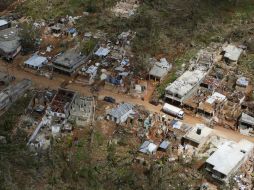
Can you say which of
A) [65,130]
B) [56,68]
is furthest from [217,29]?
[65,130]

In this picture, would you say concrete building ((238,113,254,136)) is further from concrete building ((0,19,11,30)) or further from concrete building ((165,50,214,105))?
concrete building ((0,19,11,30))

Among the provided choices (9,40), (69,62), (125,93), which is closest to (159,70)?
(125,93)

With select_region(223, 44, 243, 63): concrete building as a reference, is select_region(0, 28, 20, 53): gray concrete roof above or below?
above

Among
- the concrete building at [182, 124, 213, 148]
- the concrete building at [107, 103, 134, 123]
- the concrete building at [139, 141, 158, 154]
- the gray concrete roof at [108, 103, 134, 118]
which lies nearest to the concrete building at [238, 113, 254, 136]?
the concrete building at [182, 124, 213, 148]

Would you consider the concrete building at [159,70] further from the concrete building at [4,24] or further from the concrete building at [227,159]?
the concrete building at [4,24]

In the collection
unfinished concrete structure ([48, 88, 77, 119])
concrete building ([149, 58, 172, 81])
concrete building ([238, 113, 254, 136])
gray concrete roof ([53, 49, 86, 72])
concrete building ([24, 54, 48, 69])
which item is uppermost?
gray concrete roof ([53, 49, 86, 72])

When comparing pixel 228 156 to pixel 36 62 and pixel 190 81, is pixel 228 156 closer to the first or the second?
pixel 190 81
